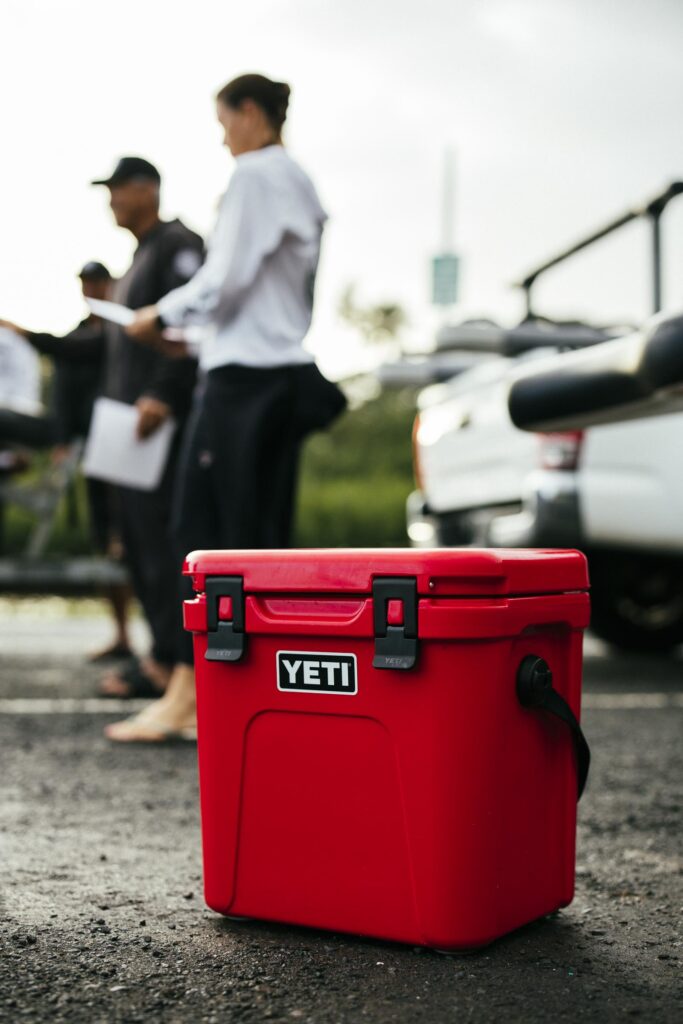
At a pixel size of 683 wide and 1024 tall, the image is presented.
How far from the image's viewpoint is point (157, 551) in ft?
15.8

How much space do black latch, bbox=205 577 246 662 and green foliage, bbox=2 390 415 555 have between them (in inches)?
239

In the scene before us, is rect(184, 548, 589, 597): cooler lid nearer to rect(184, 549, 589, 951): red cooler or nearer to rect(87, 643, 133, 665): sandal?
rect(184, 549, 589, 951): red cooler

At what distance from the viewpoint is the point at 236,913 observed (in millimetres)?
2293

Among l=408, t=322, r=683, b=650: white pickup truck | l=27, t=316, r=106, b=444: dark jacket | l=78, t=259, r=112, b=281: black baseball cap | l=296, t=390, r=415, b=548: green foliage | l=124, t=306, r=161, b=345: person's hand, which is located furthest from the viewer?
l=296, t=390, r=415, b=548: green foliage

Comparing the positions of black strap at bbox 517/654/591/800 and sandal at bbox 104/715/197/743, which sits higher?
black strap at bbox 517/654/591/800

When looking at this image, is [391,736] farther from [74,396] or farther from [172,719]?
[74,396]

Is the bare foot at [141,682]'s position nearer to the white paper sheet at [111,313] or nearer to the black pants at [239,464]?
the black pants at [239,464]

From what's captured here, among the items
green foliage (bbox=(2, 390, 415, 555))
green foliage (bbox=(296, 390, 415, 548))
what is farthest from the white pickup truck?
green foliage (bbox=(296, 390, 415, 548))

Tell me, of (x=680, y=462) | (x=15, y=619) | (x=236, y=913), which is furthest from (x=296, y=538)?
(x=236, y=913)

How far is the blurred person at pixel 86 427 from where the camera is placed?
630cm

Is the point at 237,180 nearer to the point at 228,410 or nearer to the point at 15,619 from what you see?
the point at 228,410

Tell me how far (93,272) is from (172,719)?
2.86m

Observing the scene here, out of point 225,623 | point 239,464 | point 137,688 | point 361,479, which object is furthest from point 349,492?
point 225,623

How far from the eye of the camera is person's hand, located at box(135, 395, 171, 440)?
4.39 metres
